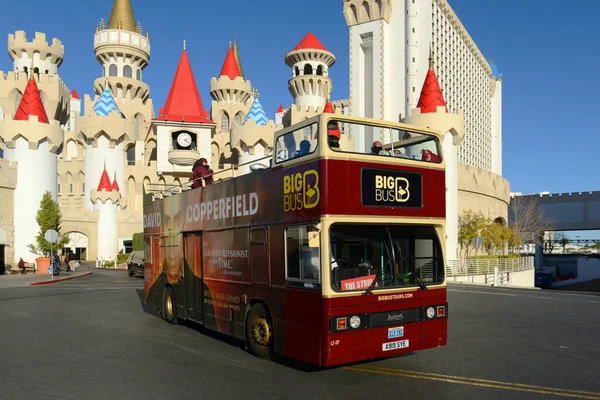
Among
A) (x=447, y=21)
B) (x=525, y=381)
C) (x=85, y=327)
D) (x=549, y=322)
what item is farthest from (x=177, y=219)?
(x=447, y=21)

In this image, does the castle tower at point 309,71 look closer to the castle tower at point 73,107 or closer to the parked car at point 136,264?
the castle tower at point 73,107

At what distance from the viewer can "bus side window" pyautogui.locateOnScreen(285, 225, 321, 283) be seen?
24.4 feet

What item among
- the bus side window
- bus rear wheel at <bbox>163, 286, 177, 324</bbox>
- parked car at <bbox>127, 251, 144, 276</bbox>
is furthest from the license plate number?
parked car at <bbox>127, 251, 144, 276</bbox>

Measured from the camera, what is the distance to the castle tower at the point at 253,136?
5091 centimetres

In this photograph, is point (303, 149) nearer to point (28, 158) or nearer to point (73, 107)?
point (28, 158)

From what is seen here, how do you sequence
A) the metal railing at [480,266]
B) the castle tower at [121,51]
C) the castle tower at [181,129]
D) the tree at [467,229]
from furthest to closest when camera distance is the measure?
1. the castle tower at [121,51]
2. the castle tower at [181,129]
3. the tree at [467,229]
4. the metal railing at [480,266]

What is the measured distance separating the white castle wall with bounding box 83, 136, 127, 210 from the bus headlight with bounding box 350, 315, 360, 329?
48994 mm

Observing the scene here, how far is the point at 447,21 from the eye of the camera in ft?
261

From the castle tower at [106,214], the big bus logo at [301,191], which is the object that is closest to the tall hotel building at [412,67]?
the castle tower at [106,214]

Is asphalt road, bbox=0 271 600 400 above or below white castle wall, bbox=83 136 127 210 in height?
below

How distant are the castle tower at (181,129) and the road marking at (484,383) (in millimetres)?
44360

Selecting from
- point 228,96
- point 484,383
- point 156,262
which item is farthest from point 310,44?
point 484,383

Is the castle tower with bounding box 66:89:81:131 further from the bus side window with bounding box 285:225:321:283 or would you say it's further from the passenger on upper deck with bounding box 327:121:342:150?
the passenger on upper deck with bounding box 327:121:342:150

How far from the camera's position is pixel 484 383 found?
7.41 metres
